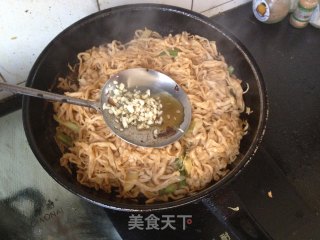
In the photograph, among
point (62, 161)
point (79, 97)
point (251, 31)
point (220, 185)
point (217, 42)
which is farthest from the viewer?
point (251, 31)

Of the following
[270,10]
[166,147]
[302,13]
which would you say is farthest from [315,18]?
[166,147]

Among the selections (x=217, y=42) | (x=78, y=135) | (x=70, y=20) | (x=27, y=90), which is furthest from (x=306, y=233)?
(x=70, y=20)

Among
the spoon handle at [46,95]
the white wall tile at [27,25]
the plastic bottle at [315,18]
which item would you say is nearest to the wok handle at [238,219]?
the spoon handle at [46,95]

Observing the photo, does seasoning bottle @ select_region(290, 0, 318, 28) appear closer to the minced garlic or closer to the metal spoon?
the metal spoon

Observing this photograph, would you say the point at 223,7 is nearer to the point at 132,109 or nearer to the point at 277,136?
the point at 277,136

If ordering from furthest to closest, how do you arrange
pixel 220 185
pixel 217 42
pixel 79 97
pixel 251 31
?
1. pixel 251 31
2. pixel 217 42
3. pixel 79 97
4. pixel 220 185

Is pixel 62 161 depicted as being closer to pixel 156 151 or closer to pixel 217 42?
pixel 156 151

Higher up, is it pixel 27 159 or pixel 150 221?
pixel 27 159
